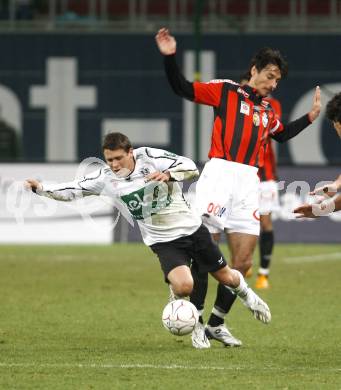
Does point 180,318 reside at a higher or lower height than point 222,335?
higher

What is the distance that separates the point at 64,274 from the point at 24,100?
1109cm

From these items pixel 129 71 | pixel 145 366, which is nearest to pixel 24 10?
pixel 129 71

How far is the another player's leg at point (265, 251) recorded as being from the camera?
45.0ft

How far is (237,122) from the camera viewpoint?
9133 mm

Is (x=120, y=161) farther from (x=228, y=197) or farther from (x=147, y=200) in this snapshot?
(x=228, y=197)

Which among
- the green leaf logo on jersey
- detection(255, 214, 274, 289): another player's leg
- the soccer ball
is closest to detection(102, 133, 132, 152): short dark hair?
the green leaf logo on jersey

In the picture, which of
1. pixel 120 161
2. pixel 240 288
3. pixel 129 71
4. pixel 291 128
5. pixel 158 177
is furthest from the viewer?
pixel 129 71

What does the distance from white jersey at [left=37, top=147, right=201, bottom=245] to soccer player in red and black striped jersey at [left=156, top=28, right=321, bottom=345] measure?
452 mm

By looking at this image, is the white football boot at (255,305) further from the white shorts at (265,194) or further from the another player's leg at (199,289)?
the white shorts at (265,194)

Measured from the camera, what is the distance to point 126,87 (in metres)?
26.0

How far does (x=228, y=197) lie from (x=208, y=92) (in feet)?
2.73

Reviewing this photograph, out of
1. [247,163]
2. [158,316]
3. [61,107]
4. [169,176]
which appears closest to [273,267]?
[158,316]

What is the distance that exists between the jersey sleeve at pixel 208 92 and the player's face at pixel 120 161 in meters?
0.89

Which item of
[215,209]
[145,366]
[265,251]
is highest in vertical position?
[215,209]
